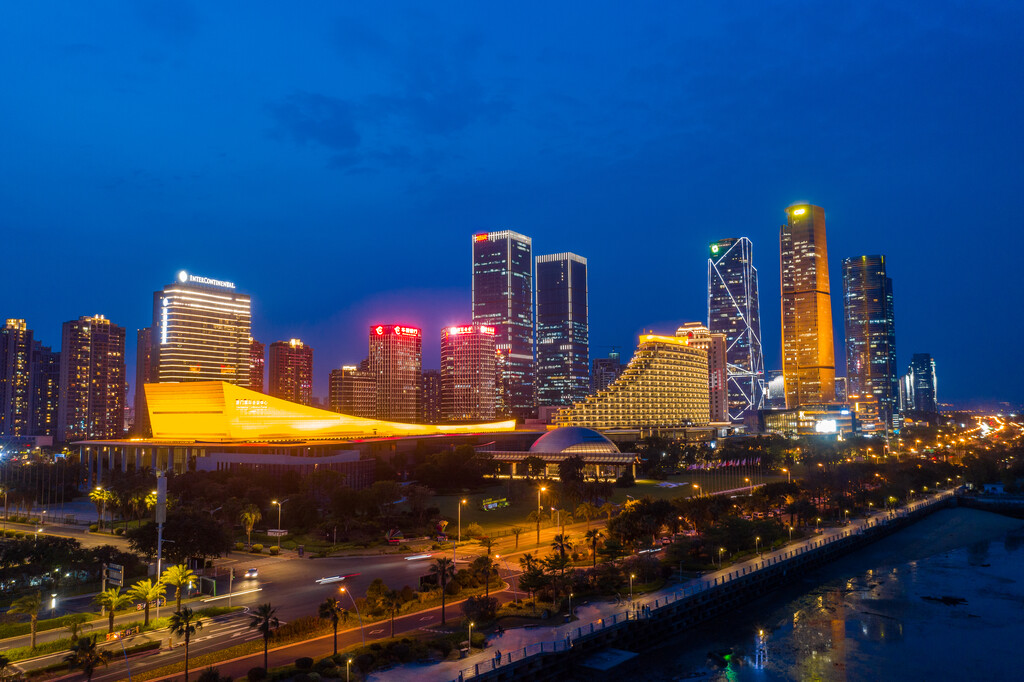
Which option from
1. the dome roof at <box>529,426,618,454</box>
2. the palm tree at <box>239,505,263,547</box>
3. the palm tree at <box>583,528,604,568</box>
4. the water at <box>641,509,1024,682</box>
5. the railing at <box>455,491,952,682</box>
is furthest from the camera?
the dome roof at <box>529,426,618,454</box>

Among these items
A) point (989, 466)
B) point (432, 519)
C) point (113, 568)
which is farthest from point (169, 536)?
point (989, 466)

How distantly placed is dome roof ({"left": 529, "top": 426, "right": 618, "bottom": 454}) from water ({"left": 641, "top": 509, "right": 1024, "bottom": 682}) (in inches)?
2916

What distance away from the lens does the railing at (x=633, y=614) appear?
44266 millimetres

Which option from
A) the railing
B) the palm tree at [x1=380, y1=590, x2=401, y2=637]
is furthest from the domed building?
the palm tree at [x1=380, y1=590, x2=401, y2=637]

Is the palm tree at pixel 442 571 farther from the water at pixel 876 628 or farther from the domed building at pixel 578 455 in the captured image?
the domed building at pixel 578 455

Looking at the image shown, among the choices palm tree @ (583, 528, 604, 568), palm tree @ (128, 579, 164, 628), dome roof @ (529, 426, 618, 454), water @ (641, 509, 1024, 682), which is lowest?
water @ (641, 509, 1024, 682)

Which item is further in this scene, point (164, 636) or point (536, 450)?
point (536, 450)

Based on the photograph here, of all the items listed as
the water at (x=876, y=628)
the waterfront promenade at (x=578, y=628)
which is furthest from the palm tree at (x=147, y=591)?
the water at (x=876, y=628)

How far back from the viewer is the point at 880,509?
4628 inches

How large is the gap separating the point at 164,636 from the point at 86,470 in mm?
134173

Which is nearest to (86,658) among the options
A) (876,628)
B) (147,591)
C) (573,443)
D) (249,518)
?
(147,591)

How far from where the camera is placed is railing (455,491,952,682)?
44266 mm

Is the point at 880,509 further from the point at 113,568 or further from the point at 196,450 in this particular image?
the point at 196,450

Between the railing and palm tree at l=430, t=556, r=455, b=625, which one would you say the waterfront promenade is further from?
palm tree at l=430, t=556, r=455, b=625
